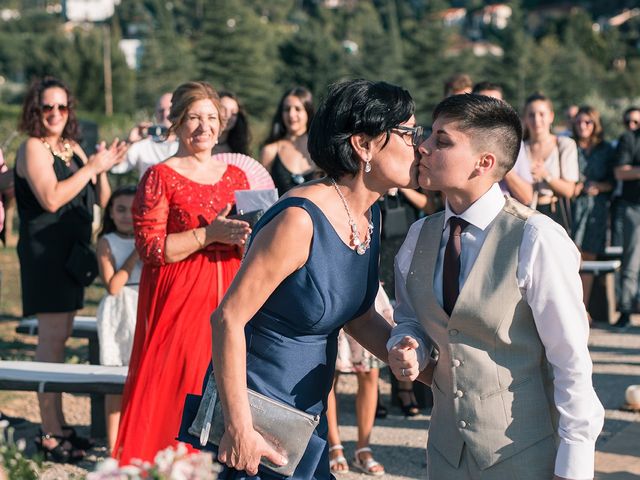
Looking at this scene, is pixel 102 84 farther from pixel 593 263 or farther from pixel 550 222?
pixel 550 222

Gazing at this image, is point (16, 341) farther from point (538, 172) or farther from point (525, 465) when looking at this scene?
point (525, 465)

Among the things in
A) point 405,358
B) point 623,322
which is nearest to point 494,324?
point 405,358

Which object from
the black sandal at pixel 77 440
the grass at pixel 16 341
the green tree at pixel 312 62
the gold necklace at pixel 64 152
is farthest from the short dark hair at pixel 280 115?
the green tree at pixel 312 62

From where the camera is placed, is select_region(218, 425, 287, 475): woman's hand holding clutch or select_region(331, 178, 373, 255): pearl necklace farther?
select_region(331, 178, 373, 255): pearl necklace

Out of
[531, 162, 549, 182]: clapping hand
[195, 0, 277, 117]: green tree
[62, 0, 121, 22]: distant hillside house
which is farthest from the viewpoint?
[62, 0, 121, 22]: distant hillside house

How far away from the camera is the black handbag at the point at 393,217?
637cm

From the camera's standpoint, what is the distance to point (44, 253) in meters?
5.79

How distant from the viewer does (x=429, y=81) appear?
83.8 m

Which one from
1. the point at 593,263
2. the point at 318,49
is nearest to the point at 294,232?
the point at 593,263

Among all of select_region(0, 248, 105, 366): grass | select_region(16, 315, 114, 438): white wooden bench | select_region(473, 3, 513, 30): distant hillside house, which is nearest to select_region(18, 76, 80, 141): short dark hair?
select_region(16, 315, 114, 438): white wooden bench

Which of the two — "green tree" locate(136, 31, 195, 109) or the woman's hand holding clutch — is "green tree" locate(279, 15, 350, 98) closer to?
"green tree" locate(136, 31, 195, 109)

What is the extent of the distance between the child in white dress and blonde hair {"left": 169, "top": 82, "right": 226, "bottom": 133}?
1300 mm

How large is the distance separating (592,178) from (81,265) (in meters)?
5.66

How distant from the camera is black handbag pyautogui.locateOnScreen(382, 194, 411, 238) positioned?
6367 millimetres
